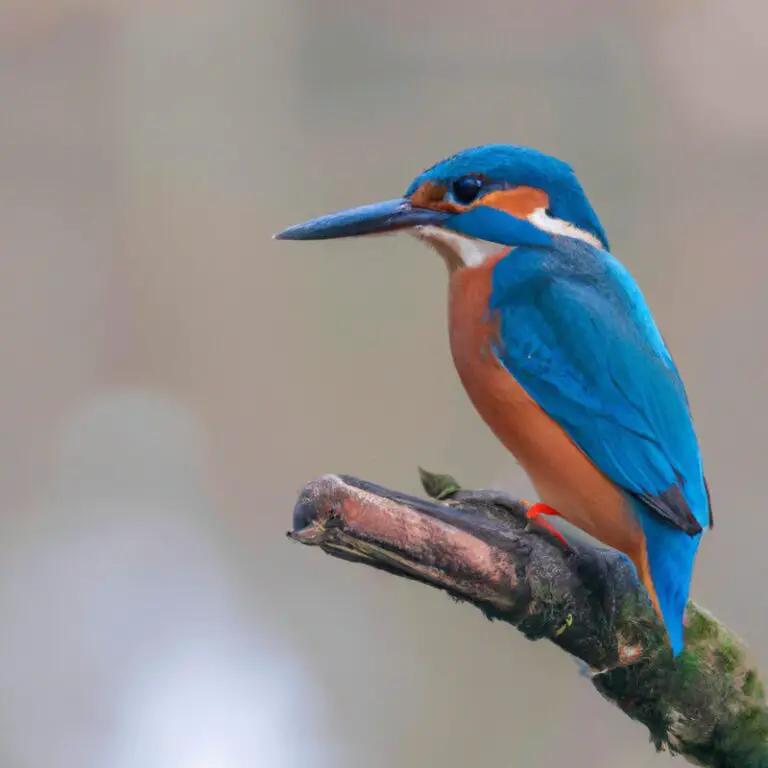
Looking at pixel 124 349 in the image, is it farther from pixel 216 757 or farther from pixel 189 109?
pixel 216 757

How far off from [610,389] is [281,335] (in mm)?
544

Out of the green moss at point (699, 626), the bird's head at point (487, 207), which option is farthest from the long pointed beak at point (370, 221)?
the green moss at point (699, 626)

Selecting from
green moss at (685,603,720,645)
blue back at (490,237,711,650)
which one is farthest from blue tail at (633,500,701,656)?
green moss at (685,603,720,645)

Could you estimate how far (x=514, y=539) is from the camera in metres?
0.84

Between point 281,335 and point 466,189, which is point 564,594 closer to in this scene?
point 466,189

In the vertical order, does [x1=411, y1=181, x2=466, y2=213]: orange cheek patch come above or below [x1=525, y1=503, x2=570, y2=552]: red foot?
above

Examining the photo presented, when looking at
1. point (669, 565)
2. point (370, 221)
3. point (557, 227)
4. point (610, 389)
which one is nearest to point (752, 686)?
point (669, 565)

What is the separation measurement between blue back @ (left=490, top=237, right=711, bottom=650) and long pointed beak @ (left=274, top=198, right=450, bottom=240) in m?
0.09

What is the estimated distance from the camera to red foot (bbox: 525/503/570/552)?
880 millimetres

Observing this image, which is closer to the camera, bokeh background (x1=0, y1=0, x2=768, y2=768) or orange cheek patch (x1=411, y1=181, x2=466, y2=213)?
orange cheek patch (x1=411, y1=181, x2=466, y2=213)

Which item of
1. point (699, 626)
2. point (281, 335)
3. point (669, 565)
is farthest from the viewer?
point (281, 335)

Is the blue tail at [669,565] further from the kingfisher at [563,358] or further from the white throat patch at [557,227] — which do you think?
the white throat patch at [557,227]

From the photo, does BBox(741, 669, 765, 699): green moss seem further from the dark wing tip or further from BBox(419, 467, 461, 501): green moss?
BBox(419, 467, 461, 501): green moss

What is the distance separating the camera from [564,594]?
0.85 meters
